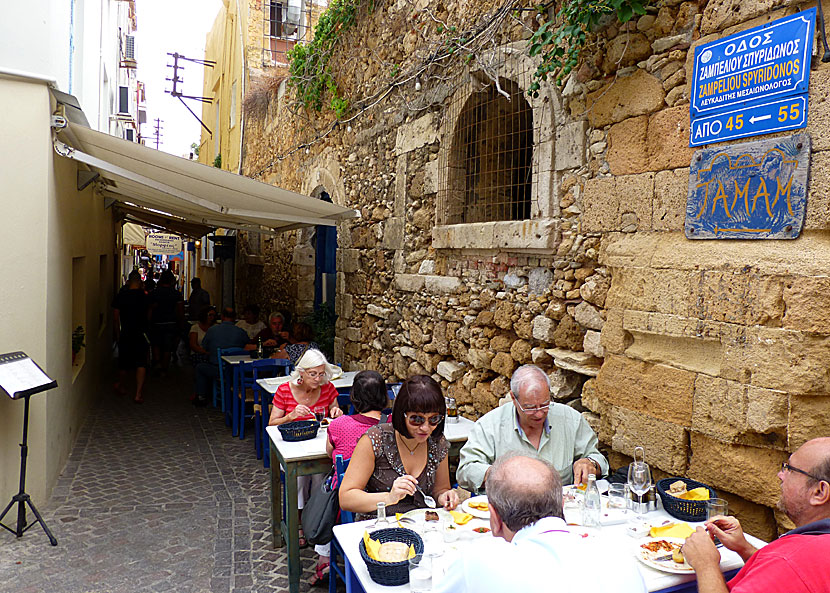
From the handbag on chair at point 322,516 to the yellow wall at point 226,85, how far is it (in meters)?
10.9

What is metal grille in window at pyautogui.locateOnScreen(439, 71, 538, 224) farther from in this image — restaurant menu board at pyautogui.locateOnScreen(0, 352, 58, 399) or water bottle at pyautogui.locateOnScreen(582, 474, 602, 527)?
restaurant menu board at pyautogui.locateOnScreen(0, 352, 58, 399)

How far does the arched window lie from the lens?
4.50 meters

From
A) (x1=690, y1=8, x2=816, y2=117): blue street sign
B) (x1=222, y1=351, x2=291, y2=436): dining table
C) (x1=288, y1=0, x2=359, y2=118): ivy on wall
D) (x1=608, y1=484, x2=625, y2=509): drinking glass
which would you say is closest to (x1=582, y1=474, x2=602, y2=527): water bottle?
(x1=608, y1=484, x2=625, y2=509): drinking glass

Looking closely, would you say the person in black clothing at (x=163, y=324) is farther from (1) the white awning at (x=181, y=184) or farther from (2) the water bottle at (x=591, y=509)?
(2) the water bottle at (x=591, y=509)

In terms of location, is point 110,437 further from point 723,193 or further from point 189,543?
point 723,193

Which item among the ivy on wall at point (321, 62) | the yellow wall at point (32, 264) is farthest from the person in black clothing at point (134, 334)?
the ivy on wall at point (321, 62)

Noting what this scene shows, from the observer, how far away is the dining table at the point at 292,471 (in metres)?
3.23

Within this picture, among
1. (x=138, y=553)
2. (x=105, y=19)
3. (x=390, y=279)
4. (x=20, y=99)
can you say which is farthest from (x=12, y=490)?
(x=105, y=19)

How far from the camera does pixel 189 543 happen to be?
386 cm

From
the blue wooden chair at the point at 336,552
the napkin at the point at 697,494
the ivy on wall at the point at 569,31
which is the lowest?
the blue wooden chair at the point at 336,552

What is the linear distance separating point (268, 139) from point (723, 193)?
9088 mm

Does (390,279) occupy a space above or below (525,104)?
below

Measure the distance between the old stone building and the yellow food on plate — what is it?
3.60 ft

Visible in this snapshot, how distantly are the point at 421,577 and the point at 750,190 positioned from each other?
81.8 inches
